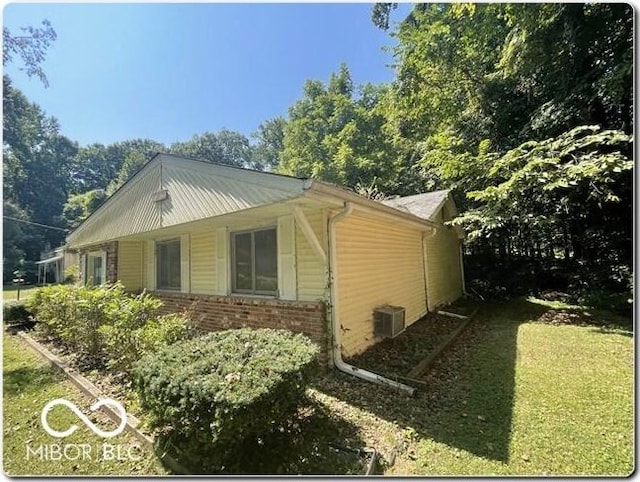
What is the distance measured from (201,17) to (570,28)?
8.37m

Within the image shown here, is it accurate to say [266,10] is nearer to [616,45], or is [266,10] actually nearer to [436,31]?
[616,45]

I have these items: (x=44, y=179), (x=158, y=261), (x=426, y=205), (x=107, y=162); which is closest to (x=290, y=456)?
(x=158, y=261)

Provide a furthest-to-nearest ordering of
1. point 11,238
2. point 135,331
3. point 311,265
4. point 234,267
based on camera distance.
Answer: point 11,238
point 234,267
point 311,265
point 135,331

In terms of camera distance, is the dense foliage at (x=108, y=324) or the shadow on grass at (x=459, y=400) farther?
the dense foliage at (x=108, y=324)

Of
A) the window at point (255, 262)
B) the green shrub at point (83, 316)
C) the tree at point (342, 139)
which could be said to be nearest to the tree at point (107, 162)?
the tree at point (342, 139)

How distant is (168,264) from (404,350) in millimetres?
5689

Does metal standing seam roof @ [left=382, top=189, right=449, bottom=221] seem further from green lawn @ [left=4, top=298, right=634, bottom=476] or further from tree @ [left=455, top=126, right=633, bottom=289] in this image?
green lawn @ [left=4, top=298, right=634, bottom=476]

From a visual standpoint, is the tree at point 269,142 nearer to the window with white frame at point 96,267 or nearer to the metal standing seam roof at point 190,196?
the window with white frame at point 96,267

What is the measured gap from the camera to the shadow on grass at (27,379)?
14.7ft

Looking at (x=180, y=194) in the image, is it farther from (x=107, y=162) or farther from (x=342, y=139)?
(x=107, y=162)

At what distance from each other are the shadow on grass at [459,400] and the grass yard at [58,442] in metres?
2.02

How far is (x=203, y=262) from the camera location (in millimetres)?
6602

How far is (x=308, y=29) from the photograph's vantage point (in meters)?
3.88

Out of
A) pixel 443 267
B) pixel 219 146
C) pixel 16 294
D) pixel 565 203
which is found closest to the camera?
pixel 565 203
